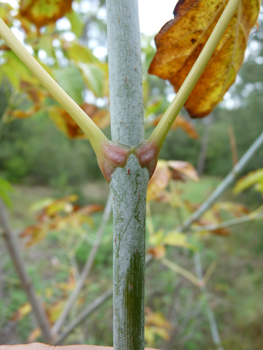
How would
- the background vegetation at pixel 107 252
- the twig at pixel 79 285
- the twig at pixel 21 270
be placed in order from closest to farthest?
the twig at pixel 21 270, the twig at pixel 79 285, the background vegetation at pixel 107 252

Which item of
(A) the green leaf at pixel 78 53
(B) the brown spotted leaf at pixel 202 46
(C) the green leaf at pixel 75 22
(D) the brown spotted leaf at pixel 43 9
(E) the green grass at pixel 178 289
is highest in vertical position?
(C) the green leaf at pixel 75 22

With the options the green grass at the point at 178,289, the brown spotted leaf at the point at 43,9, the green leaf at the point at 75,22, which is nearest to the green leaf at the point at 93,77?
the brown spotted leaf at the point at 43,9

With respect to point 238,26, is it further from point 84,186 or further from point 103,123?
point 84,186

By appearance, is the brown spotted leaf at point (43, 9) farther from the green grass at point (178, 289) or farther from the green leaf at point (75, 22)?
the green grass at point (178, 289)

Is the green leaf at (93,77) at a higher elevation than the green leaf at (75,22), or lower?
lower

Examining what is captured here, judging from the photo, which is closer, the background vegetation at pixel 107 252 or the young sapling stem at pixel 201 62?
the young sapling stem at pixel 201 62

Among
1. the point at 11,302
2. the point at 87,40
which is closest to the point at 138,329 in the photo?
the point at 11,302
